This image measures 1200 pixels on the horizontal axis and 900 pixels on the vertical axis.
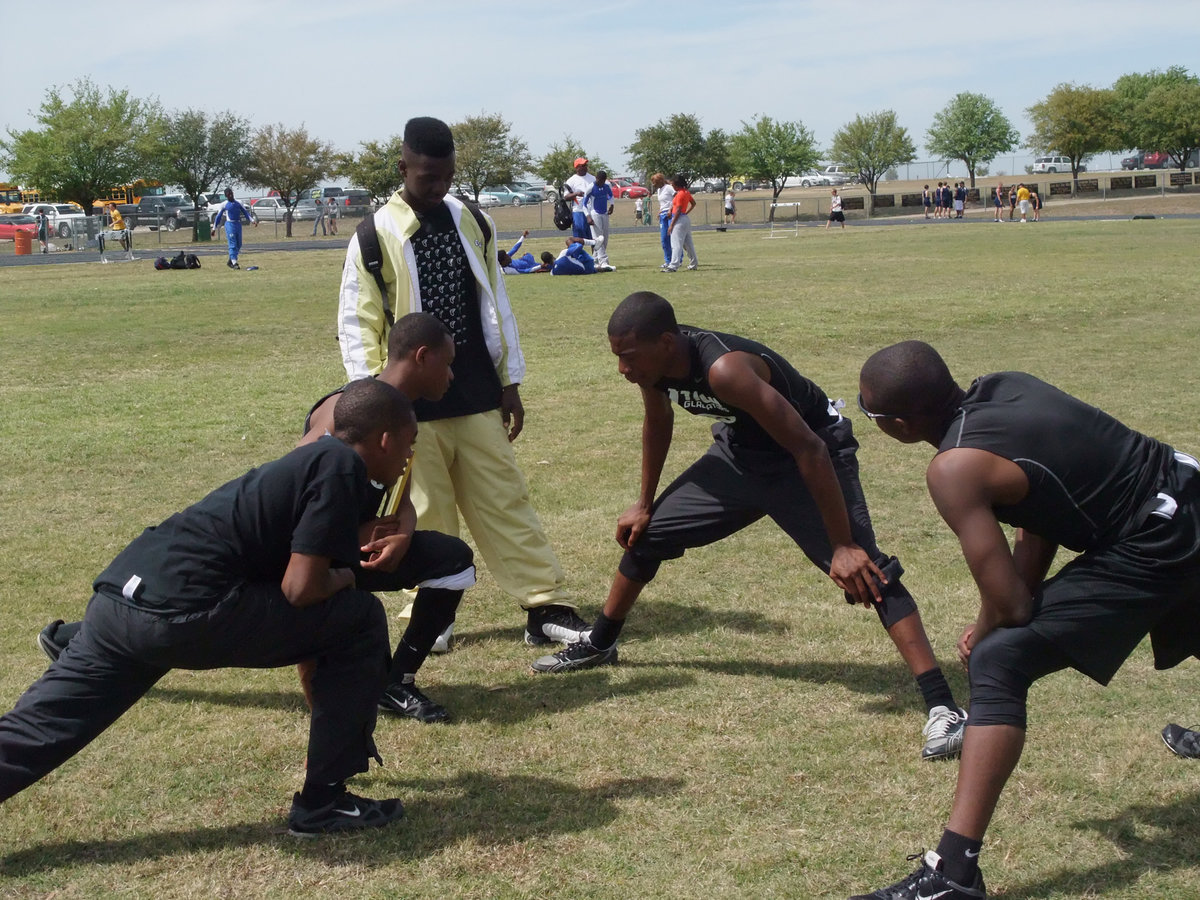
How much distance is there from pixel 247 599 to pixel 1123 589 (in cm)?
251

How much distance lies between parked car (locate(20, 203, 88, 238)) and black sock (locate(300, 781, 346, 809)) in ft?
146

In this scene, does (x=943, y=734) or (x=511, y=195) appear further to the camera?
(x=511, y=195)

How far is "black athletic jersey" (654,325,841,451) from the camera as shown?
4.62 meters

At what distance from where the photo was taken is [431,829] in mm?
3904

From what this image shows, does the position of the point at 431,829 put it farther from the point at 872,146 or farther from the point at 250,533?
the point at 872,146

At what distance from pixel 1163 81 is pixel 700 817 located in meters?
97.8

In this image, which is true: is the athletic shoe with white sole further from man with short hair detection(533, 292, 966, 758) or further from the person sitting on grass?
the person sitting on grass

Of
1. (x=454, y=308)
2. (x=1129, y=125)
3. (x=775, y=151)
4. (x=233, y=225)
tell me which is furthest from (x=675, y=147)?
(x=454, y=308)

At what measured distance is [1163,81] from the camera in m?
88.5

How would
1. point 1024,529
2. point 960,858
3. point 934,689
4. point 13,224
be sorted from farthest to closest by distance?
point 13,224
point 934,689
point 1024,529
point 960,858

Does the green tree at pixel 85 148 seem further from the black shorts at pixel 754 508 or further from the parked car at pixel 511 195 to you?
the black shorts at pixel 754 508

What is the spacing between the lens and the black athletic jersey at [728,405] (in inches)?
182

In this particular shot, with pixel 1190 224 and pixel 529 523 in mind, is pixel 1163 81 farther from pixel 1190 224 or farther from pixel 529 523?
pixel 529 523

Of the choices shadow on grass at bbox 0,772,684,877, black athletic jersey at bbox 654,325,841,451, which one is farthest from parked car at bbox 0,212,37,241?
shadow on grass at bbox 0,772,684,877
